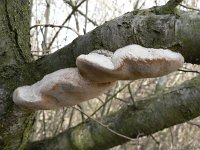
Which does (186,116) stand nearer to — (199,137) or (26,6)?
(26,6)

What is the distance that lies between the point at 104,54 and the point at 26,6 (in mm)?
622

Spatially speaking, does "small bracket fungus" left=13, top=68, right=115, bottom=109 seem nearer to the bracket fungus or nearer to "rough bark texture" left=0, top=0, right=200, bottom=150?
the bracket fungus

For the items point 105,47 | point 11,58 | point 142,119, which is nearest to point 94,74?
point 105,47

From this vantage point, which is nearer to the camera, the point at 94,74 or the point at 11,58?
the point at 94,74

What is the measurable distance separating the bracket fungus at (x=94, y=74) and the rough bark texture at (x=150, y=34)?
0.06 m

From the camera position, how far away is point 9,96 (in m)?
1.57

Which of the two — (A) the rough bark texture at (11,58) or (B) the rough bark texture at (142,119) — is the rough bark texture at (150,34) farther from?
(B) the rough bark texture at (142,119)

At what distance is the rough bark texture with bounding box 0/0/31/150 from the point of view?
5.15ft

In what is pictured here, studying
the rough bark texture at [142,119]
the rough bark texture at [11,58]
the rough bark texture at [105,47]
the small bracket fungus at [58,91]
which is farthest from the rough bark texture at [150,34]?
the rough bark texture at [142,119]

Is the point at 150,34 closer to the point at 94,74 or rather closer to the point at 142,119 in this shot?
the point at 94,74

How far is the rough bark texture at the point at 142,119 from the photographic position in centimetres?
241

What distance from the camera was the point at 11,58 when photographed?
161 centimetres

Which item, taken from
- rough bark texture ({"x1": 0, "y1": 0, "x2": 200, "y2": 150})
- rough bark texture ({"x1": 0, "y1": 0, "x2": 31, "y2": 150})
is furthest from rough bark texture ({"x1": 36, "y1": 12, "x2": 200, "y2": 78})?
rough bark texture ({"x1": 0, "y1": 0, "x2": 31, "y2": 150})

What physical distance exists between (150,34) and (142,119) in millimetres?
1348
